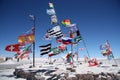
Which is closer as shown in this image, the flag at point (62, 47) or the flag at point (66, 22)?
the flag at point (62, 47)

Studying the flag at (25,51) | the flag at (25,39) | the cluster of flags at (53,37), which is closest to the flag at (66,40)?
the cluster of flags at (53,37)

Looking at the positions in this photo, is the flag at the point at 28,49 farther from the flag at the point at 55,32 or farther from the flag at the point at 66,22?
the flag at the point at 66,22

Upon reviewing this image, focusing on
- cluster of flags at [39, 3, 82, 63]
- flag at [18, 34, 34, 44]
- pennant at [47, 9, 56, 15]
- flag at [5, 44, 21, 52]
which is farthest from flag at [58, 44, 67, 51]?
flag at [5, 44, 21, 52]

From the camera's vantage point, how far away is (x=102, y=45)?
29.0 meters

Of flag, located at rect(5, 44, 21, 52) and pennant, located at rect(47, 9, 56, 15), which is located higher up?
pennant, located at rect(47, 9, 56, 15)

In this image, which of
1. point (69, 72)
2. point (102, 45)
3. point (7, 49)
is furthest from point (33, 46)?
point (102, 45)

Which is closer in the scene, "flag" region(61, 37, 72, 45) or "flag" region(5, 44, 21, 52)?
"flag" region(61, 37, 72, 45)

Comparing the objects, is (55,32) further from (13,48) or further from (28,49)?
(13,48)

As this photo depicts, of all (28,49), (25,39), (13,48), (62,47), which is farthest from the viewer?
(28,49)

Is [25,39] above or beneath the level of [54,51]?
above

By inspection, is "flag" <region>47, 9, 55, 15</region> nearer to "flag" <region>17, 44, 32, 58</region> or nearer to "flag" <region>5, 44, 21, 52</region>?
"flag" <region>17, 44, 32, 58</region>

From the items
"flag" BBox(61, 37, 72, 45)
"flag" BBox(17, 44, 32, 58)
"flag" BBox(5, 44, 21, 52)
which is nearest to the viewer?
"flag" BBox(61, 37, 72, 45)

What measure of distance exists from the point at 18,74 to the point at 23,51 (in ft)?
11.7

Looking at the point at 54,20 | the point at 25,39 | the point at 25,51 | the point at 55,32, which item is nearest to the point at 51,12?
the point at 54,20
